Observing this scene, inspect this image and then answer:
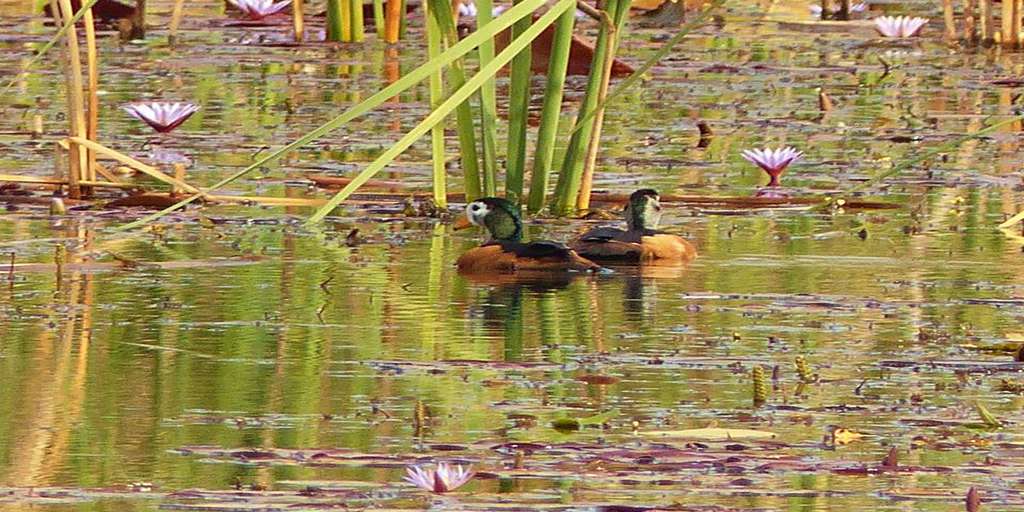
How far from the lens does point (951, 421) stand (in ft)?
14.4

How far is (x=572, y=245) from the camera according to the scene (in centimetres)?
674

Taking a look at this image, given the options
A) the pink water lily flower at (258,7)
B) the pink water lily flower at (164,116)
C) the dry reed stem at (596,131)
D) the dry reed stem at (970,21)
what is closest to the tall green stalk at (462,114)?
the dry reed stem at (596,131)

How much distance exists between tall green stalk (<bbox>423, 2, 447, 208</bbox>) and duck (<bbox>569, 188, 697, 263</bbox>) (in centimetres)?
55

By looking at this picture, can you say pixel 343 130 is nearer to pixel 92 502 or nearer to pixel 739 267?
pixel 739 267

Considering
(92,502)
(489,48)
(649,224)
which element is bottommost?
(92,502)

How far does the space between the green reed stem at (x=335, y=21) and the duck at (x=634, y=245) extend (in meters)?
6.35

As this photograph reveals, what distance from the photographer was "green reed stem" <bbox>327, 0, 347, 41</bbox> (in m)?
13.0

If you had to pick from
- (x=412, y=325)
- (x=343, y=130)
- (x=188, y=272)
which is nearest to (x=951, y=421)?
(x=412, y=325)

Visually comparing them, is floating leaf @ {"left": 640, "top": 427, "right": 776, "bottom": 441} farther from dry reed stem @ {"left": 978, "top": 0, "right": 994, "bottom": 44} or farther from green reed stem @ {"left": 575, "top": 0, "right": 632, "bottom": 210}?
→ dry reed stem @ {"left": 978, "top": 0, "right": 994, "bottom": 44}

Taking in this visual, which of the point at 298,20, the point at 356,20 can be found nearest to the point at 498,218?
the point at 356,20

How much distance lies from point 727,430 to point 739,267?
2.28 metres

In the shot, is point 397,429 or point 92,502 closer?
point 92,502

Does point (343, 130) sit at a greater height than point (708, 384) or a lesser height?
greater

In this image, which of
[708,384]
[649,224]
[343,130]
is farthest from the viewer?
[343,130]
